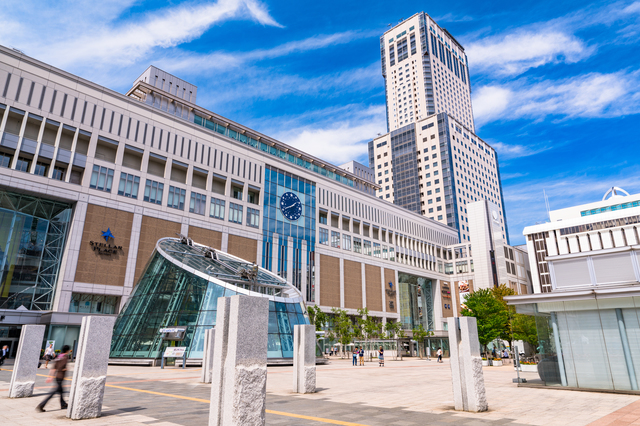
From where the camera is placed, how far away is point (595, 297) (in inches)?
633

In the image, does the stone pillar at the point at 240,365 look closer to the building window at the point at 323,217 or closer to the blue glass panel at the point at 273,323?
the blue glass panel at the point at 273,323

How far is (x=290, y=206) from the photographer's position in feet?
213

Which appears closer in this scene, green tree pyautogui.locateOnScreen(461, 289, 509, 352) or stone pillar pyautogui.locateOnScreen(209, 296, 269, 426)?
stone pillar pyautogui.locateOnScreen(209, 296, 269, 426)

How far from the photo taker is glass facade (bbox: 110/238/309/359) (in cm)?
3159

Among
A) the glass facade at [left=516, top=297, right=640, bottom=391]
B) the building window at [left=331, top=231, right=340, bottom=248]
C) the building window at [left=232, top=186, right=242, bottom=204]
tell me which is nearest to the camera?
the glass facade at [left=516, top=297, right=640, bottom=391]

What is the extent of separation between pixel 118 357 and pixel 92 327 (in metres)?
25.7

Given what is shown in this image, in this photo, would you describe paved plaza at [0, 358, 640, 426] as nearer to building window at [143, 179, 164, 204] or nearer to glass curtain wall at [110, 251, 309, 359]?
glass curtain wall at [110, 251, 309, 359]

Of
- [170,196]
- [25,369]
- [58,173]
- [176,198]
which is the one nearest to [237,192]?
[176,198]

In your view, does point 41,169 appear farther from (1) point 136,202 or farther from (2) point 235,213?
(2) point 235,213

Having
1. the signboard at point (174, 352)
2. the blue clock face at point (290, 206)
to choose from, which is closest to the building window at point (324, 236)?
the blue clock face at point (290, 206)

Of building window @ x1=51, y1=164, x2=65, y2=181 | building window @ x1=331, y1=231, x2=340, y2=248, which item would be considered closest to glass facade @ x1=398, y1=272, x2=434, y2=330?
building window @ x1=331, y1=231, x2=340, y2=248

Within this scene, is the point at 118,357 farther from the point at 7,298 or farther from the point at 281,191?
the point at 281,191

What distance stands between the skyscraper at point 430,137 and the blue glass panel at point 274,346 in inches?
3753

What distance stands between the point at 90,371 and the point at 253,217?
4922cm
